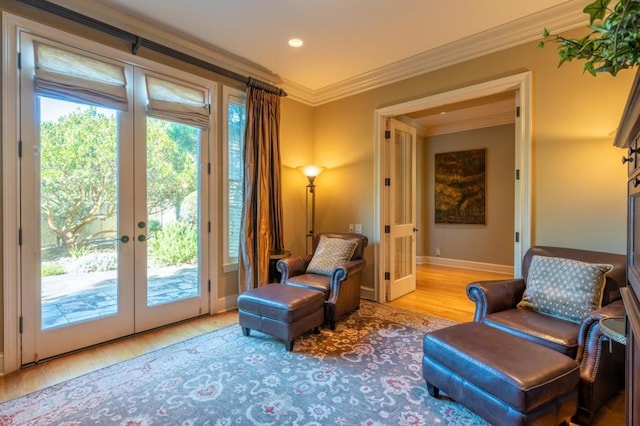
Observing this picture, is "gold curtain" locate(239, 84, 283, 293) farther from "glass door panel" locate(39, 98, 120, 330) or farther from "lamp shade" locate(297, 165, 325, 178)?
"glass door panel" locate(39, 98, 120, 330)

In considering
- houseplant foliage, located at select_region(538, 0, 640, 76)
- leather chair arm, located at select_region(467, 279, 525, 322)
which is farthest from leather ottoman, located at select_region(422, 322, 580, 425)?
houseplant foliage, located at select_region(538, 0, 640, 76)

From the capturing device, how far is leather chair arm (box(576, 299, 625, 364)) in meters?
1.76

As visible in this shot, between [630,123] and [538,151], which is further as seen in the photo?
[538,151]

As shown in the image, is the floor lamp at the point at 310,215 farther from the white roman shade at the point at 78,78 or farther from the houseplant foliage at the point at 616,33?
the houseplant foliage at the point at 616,33

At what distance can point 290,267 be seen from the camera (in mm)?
3494

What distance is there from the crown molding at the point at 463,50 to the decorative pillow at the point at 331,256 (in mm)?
2057

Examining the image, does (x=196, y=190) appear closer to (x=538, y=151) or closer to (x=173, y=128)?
(x=173, y=128)

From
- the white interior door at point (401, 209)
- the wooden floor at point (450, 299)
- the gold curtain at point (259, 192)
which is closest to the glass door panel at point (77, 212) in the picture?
the gold curtain at point (259, 192)

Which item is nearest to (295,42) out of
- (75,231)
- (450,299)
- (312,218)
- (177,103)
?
(177,103)

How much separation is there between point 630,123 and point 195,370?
109 inches

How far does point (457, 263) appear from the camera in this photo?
625 centimetres

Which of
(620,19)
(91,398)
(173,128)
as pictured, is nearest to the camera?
(620,19)

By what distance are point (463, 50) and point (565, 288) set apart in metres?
2.44

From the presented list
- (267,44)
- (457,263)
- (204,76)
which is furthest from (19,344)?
(457,263)
